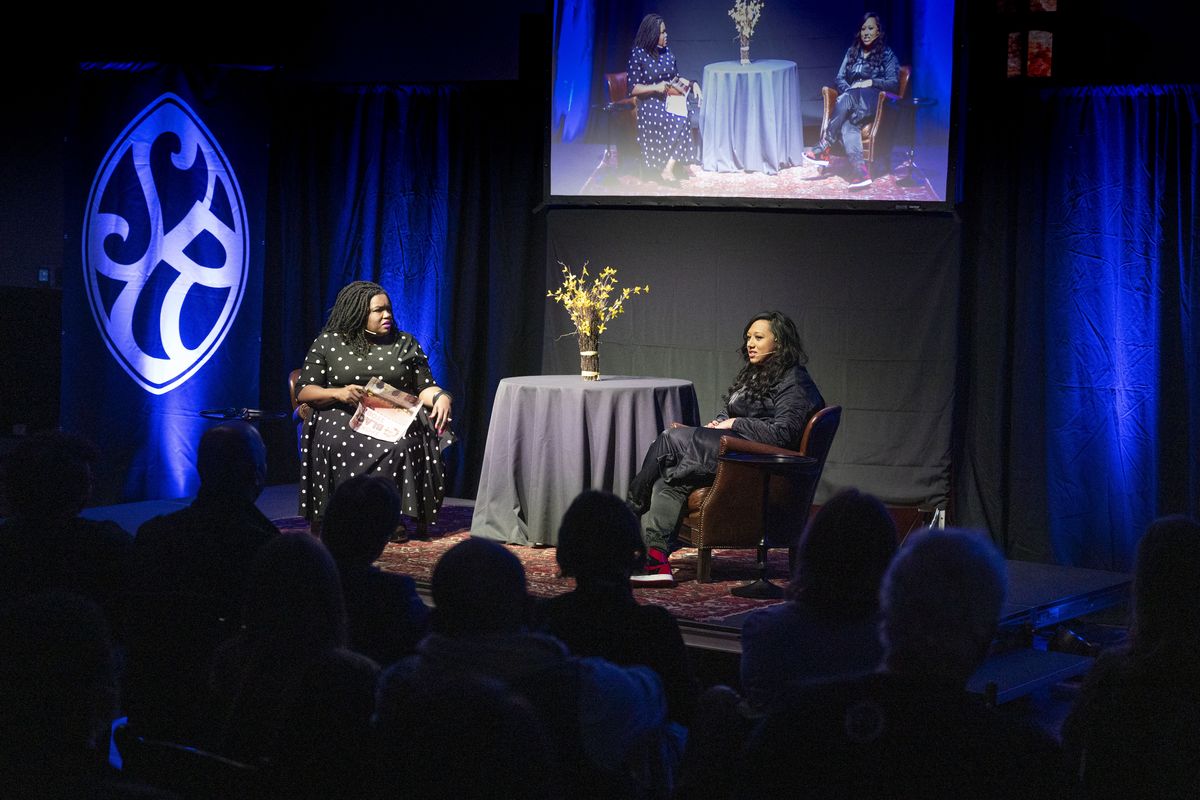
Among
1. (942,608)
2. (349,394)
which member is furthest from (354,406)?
(942,608)

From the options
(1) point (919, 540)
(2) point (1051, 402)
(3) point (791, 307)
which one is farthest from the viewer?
(3) point (791, 307)

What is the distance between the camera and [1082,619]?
5.71 metres

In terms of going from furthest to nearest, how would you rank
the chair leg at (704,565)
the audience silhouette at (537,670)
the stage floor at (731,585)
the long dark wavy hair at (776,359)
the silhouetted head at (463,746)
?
1. the long dark wavy hair at (776,359)
2. the chair leg at (704,565)
3. the stage floor at (731,585)
4. the audience silhouette at (537,670)
5. the silhouetted head at (463,746)

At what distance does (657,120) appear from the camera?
22.2ft

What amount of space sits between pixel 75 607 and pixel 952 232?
5218mm

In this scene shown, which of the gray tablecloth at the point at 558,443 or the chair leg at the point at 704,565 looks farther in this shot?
the gray tablecloth at the point at 558,443

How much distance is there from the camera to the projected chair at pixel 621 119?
6812mm

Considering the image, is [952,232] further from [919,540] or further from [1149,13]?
[919,540]

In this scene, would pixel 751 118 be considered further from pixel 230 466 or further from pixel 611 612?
pixel 611 612

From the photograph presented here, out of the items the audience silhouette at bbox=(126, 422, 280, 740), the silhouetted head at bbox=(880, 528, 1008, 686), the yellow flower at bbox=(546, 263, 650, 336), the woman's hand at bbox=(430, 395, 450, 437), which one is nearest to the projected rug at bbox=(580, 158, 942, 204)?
the yellow flower at bbox=(546, 263, 650, 336)

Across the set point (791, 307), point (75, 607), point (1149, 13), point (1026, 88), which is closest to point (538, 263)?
point (791, 307)

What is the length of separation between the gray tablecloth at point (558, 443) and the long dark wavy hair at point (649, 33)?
1959 millimetres

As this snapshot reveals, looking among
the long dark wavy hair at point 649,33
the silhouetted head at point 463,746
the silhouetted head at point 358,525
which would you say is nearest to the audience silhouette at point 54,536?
the silhouetted head at point 358,525

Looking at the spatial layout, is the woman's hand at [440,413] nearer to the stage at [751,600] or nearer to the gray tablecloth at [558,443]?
the gray tablecloth at [558,443]
